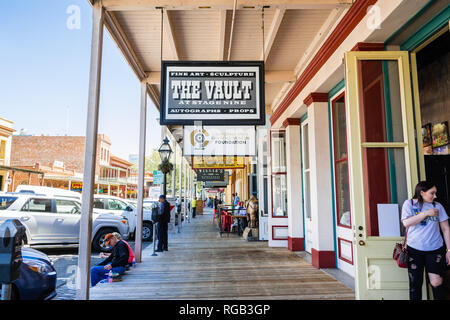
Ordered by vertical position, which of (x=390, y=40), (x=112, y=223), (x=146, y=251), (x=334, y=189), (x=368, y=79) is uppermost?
(x=390, y=40)

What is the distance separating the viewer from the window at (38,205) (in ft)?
26.2

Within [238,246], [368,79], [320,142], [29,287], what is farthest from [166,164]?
[368,79]

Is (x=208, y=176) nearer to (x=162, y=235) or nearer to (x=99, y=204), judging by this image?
(x=99, y=204)

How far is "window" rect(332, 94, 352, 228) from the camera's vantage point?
5574 mm

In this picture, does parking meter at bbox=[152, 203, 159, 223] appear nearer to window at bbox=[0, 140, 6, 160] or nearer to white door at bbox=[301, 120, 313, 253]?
white door at bbox=[301, 120, 313, 253]

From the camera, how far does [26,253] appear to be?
4.36m

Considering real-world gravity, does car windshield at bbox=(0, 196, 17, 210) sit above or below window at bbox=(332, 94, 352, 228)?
below

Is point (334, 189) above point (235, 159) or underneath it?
underneath

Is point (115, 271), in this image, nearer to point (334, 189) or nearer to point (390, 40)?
point (334, 189)

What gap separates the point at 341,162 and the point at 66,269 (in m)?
6.46

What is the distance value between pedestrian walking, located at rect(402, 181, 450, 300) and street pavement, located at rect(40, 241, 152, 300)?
4.81 meters

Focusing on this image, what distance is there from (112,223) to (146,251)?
4.83ft

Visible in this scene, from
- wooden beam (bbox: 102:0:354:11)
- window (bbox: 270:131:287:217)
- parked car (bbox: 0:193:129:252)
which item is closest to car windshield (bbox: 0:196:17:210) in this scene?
parked car (bbox: 0:193:129:252)

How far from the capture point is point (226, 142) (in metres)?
9.94
